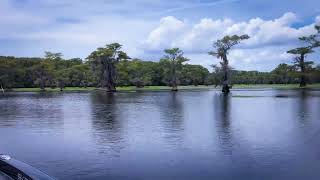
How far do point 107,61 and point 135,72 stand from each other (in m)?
12.8

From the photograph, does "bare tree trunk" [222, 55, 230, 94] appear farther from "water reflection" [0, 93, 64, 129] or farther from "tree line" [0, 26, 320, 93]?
"water reflection" [0, 93, 64, 129]

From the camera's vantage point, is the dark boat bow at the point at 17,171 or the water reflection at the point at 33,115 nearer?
the dark boat bow at the point at 17,171

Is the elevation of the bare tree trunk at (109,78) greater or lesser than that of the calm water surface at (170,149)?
greater

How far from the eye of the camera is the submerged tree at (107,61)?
104875mm

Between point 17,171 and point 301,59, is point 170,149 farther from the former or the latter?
point 301,59

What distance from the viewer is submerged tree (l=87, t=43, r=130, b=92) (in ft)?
344

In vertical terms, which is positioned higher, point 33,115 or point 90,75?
point 90,75

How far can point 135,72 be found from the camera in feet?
388

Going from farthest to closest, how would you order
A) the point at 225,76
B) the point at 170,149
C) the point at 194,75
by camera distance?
the point at 194,75
the point at 225,76
the point at 170,149

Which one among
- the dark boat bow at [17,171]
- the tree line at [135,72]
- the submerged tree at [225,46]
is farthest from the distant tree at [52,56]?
the dark boat bow at [17,171]

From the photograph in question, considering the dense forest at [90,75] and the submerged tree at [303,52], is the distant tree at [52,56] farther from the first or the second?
the submerged tree at [303,52]

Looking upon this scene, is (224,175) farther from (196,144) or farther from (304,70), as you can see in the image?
(304,70)

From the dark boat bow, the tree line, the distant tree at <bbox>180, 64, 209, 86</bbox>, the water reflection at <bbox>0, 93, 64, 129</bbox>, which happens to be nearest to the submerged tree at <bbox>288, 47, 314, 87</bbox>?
the tree line

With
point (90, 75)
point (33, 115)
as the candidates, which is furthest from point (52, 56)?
point (33, 115)
